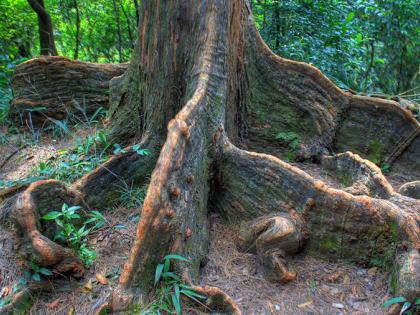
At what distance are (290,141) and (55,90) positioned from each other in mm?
3654

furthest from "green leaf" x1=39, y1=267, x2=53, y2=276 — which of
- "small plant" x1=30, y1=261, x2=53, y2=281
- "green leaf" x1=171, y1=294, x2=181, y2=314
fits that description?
"green leaf" x1=171, y1=294, x2=181, y2=314

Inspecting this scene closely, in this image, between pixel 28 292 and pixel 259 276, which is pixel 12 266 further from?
pixel 259 276

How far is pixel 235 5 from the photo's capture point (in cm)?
423

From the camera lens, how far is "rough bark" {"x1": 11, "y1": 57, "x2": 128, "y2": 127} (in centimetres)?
569

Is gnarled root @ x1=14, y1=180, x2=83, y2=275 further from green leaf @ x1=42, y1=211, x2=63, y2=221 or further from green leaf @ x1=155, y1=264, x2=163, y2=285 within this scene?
green leaf @ x1=155, y1=264, x2=163, y2=285

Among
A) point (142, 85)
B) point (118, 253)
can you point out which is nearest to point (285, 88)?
point (142, 85)

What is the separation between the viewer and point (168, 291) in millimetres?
2762

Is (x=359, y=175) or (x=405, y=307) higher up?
(x=359, y=175)

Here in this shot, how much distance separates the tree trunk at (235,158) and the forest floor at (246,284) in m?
0.12

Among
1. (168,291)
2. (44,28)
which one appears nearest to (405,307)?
(168,291)

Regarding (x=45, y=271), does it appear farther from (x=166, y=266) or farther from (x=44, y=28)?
(x=44, y=28)

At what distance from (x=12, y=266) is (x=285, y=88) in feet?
11.8

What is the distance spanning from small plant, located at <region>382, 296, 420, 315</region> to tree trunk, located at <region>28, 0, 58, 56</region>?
27.5 feet

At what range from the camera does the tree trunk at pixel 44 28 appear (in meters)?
8.15
